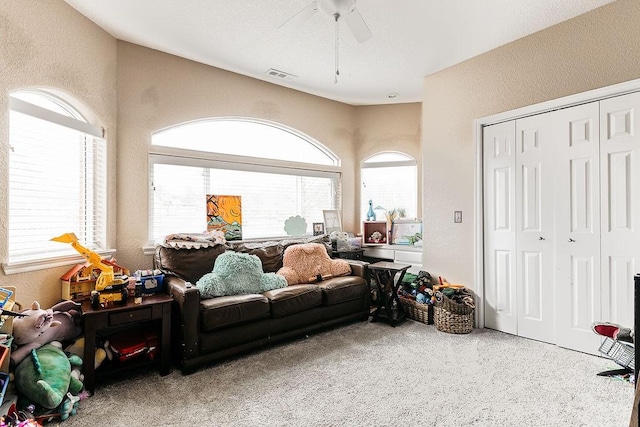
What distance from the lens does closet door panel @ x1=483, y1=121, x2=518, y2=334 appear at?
324 cm

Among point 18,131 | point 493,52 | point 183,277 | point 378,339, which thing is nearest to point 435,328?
point 378,339

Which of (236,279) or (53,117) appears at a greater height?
(53,117)

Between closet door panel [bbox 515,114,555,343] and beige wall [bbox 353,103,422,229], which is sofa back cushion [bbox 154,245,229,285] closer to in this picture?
beige wall [bbox 353,103,422,229]

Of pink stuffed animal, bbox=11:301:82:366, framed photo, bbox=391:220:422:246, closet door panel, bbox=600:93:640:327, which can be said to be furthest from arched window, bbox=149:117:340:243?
closet door panel, bbox=600:93:640:327

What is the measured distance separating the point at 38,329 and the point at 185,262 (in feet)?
3.88

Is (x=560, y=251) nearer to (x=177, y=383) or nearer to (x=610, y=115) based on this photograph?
(x=610, y=115)

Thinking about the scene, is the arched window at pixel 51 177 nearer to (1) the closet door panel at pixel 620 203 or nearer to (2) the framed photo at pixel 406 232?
(2) the framed photo at pixel 406 232

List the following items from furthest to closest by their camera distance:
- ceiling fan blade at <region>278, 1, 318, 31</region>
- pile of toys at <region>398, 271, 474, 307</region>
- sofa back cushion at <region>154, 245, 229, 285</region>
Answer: pile of toys at <region>398, 271, 474, 307</region>, sofa back cushion at <region>154, 245, 229, 285</region>, ceiling fan blade at <region>278, 1, 318, 31</region>

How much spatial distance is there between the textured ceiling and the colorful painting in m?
1.51

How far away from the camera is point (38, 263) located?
7.90 ft

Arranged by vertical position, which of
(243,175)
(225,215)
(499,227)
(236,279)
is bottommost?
(236,279)

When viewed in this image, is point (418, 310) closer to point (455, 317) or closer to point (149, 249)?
point (455, 317)

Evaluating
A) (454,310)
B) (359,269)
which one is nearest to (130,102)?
(359,269)

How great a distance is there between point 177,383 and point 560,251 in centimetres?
330
